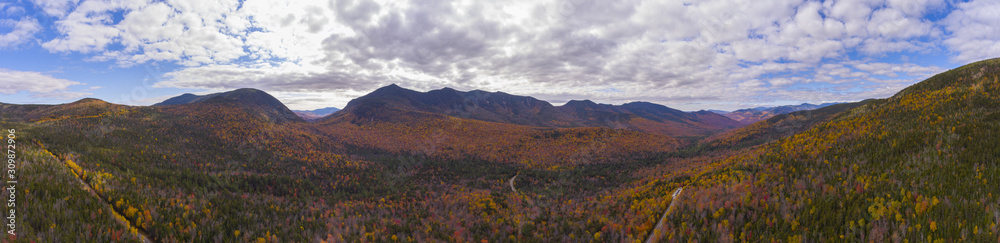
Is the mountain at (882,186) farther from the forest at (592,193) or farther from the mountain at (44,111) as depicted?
the mountain at (44,111)

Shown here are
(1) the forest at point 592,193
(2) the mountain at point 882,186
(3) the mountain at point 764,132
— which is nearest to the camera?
(2) the mountain at point 882,186

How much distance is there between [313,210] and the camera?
1673 cm

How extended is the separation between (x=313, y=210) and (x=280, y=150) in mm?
32809

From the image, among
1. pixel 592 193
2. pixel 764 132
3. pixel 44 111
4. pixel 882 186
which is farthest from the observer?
pixel 764 132

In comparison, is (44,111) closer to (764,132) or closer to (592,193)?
(592,193)

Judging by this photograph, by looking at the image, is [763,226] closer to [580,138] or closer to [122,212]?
[122,212]

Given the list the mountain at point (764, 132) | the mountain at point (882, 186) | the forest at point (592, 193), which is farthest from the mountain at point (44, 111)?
the mountain at point (764, 132)

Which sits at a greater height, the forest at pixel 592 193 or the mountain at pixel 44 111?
the mountain at pixel 44 111

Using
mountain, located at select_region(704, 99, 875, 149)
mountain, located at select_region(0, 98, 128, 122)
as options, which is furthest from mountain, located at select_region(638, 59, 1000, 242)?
mountain, located at select_region(0, 98, 128, 122)

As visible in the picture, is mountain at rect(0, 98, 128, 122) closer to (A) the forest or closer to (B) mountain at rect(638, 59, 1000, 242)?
(A) the forest

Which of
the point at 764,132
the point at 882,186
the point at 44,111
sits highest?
the point at 44,111

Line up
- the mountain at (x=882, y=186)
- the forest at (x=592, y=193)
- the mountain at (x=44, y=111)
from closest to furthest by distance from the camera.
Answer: the mountain at (x=882, y=186)
the forest at (x=592, y=193)
the mountain at (x=44, y=111)

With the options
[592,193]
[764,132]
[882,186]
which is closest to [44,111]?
[592,193]

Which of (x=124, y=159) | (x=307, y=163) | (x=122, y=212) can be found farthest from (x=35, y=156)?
(x=307, y=163)
